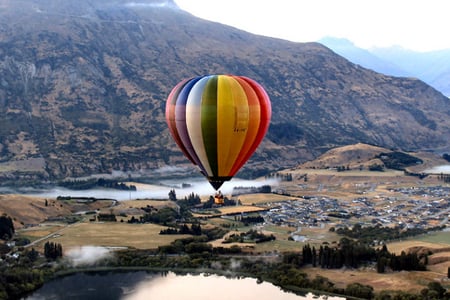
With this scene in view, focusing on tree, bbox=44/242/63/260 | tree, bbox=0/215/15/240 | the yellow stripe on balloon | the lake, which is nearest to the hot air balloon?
the yellow stripe on balloon

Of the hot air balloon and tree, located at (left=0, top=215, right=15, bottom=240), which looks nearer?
the hot air balloon

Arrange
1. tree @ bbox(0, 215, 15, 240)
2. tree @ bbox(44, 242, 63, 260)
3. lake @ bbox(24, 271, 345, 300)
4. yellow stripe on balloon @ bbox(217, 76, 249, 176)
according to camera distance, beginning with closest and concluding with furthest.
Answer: yellow stripe on balloon @ bbox(217, 76, 249, 176), lake @ bbox(24, 271, 345, 300), tree @ bbox(44, 242, 63, 260), tree @ bbox(0, 215, 15, 240)

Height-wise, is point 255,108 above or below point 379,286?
above

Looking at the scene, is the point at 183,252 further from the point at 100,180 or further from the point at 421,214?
the point at 100,180

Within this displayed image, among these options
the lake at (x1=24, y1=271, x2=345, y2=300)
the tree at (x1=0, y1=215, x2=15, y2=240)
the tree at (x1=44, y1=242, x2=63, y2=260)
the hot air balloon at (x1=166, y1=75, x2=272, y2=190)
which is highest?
the hot air balloon at (x1=166, y1=75, x2=272, y2=190)

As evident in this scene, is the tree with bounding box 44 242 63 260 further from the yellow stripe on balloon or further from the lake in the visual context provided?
the yellow stripe on balloon

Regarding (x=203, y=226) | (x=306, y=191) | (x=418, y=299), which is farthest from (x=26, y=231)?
(x=306, y=191)

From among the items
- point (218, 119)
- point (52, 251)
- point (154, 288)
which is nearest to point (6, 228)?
point (52, 251)
